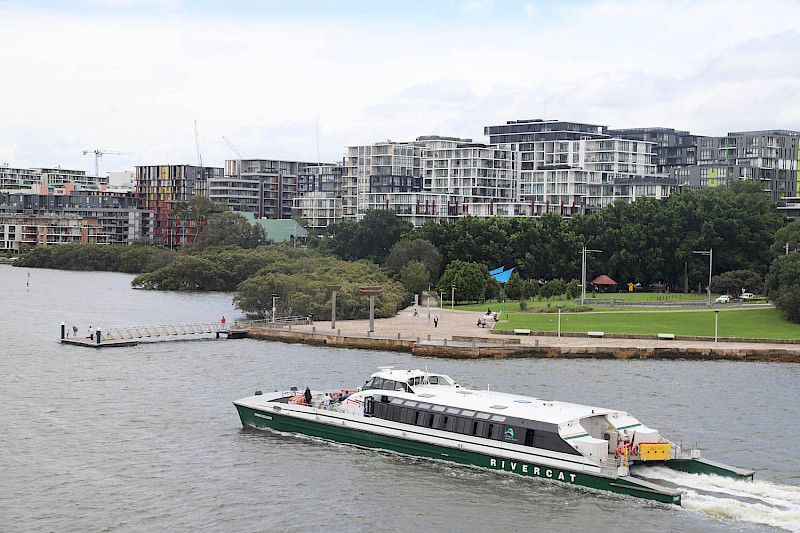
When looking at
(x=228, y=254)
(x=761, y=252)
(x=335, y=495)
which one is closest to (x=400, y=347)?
(x=335, y=495)

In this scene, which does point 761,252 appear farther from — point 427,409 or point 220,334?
point 427,409

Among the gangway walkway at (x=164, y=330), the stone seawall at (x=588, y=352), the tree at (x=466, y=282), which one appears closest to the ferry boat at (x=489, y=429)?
the stone seawall at (x=588, y=352)

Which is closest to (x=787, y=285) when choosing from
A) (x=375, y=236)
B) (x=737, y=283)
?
(x=737, y=283)

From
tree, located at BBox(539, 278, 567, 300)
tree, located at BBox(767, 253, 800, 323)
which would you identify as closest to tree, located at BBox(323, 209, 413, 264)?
tree, located at BBox(539, 278, 567, 300)

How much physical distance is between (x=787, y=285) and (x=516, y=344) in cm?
3404

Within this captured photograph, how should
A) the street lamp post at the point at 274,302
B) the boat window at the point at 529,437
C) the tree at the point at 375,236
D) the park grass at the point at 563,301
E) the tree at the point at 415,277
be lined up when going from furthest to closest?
the tree at the point at 375,236
the tree at the point at 415,277
the park grass at the point at 563,301
the street lamp post at the point at 274,302
the boat window at the point at 529,437

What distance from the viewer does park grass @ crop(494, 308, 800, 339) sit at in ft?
301

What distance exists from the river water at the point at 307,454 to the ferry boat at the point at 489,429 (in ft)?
2.33

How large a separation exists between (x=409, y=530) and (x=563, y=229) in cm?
11460

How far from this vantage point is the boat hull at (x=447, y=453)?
41125mm

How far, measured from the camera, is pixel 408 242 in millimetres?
146625

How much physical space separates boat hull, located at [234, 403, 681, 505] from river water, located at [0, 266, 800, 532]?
44 cm

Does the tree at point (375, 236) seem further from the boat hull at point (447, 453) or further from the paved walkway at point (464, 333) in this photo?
the boat hull at point (447, 453)

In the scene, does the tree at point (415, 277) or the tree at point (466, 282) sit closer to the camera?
the tree at point (466, 282)
